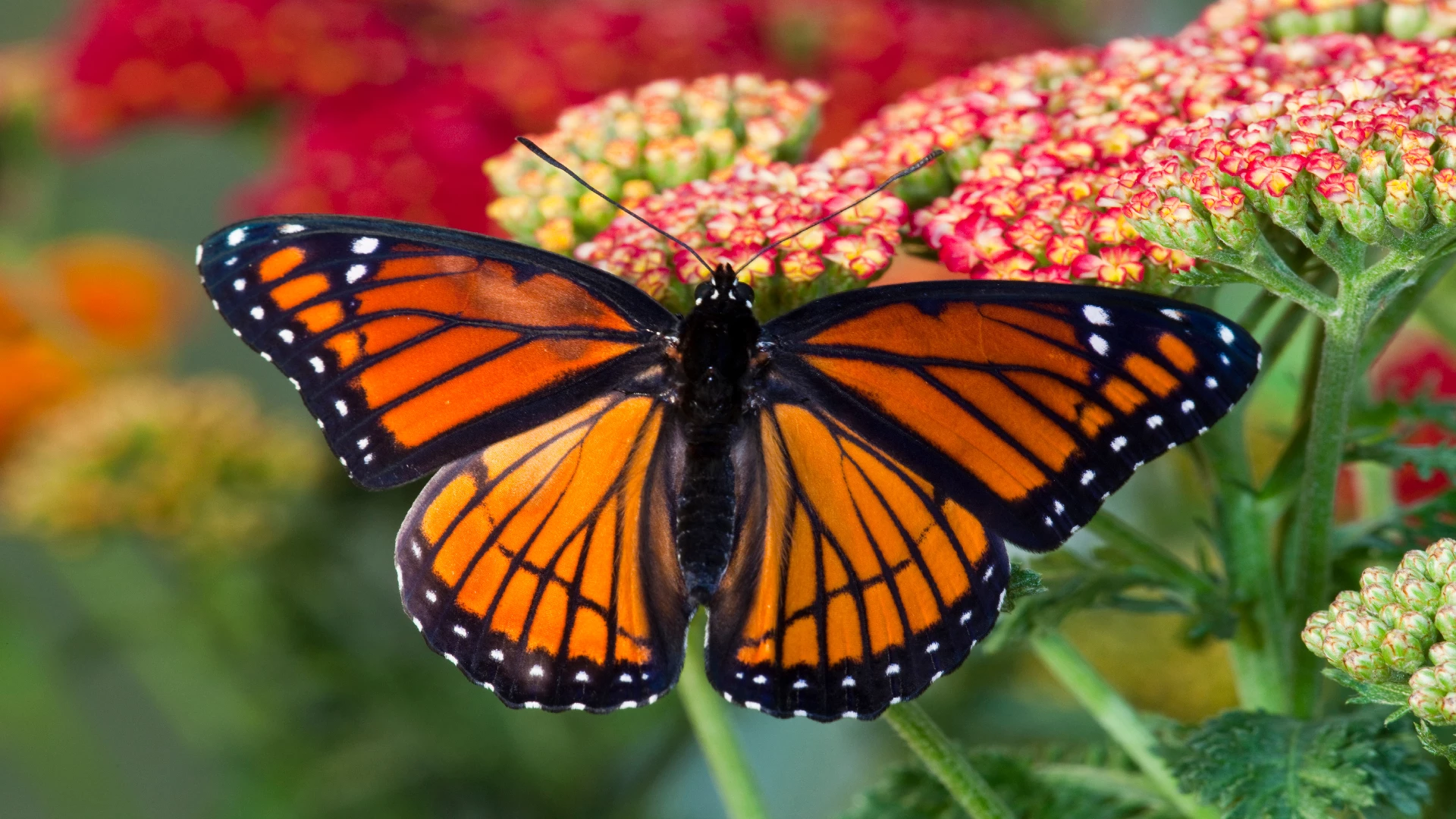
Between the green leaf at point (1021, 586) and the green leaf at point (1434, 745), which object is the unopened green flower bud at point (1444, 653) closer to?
the green leaf at point (1434, 745)

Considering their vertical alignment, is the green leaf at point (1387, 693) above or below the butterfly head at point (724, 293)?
below

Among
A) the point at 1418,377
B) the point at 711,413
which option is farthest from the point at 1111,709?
the point at 1418,377

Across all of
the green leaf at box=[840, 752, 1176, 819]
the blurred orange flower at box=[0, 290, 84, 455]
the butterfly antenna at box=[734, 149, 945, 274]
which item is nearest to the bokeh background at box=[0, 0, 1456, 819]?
the blurred orange flower at box=[0, 290, 84, 455]

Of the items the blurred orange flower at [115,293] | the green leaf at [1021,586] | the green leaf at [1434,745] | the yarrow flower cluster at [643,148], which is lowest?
the green leaf at [1434,745]

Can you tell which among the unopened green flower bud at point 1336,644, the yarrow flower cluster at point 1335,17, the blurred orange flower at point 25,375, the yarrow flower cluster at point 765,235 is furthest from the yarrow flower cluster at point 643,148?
the blurred orange flower at point 25,375

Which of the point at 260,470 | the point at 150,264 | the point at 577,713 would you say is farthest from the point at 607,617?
the point at 150,264

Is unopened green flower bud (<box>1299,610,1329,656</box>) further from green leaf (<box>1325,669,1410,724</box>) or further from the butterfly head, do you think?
the butterfly head

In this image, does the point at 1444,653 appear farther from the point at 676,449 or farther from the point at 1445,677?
the point at 676,449
